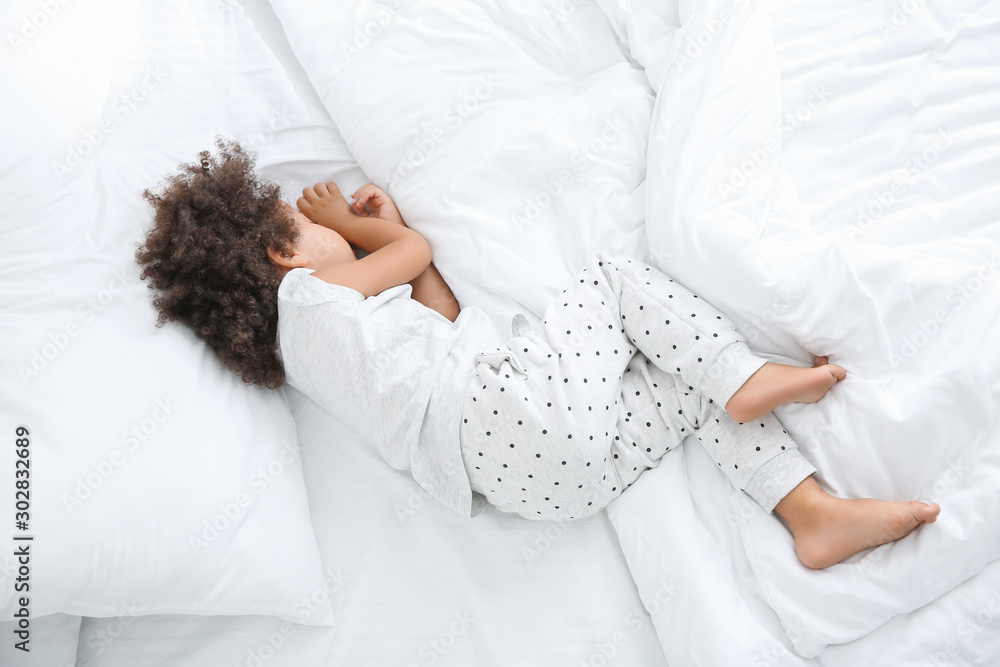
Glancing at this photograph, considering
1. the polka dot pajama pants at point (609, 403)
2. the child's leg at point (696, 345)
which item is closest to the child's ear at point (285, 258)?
the polka dot pajama pants at point (609, 403)

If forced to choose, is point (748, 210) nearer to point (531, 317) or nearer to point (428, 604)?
point (531, 317)

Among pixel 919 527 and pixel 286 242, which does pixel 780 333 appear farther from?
pixel 286 242

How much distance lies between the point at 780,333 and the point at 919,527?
0.31 meters

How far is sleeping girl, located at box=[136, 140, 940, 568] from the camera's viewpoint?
92 cm

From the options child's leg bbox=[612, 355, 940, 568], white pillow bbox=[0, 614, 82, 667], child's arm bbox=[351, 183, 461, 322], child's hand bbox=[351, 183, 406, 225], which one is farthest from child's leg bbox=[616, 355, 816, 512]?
white pillow bbox=[0, 614, 82, 667]

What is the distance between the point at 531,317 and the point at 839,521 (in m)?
0.55

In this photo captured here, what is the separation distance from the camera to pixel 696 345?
93cm

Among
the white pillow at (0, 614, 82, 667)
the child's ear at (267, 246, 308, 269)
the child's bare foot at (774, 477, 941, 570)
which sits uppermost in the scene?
the child's ear at (267, 246, 308, 269)

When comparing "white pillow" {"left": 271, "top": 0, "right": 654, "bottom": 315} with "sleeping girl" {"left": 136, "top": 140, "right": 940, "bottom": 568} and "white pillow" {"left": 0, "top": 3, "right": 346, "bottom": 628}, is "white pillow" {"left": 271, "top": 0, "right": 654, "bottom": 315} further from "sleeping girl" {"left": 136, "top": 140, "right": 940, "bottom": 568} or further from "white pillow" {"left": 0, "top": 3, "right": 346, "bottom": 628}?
"white pillow" {"left": 0, "top": 3, "right": 346, "bottom": 628}

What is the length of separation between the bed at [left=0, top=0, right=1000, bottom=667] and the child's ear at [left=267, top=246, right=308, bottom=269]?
0.61 ft

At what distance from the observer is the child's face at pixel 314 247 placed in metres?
1.09

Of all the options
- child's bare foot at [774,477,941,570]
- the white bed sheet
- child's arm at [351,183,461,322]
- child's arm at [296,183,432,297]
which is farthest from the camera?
child's arm at [351,183,461,322]

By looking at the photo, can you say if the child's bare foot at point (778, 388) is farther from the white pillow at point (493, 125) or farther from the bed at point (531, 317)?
the white pillow at point (493, 125)

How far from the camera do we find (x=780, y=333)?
3.11ft
